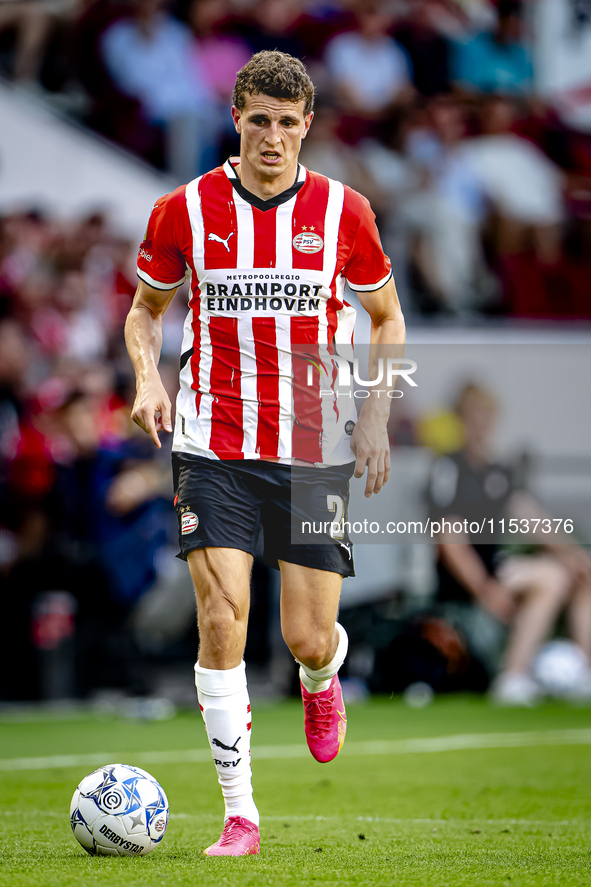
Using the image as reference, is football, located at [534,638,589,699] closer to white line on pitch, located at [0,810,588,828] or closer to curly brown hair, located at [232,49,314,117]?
white line on pitch, located at [0,810,588,828]

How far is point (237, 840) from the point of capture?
13.1 feet

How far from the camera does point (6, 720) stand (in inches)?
345

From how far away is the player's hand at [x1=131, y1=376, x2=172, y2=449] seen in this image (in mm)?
4234

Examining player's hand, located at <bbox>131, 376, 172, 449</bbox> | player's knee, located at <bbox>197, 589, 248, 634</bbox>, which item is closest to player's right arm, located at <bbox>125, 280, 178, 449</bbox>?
player's hand, located at <bbox>131, 376, 172, 449</bbox>

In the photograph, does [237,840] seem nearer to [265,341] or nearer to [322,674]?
[322,674]

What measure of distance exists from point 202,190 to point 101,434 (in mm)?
5493

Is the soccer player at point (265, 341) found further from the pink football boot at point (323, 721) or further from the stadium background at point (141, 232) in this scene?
the stadium background at point (141, 232)

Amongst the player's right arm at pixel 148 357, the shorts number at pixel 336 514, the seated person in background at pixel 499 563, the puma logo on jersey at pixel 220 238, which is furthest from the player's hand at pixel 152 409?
the seated person in background at pixel 499 563

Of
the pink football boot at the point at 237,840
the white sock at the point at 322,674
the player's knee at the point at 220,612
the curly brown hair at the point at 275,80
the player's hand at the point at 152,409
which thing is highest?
the curly brown hair at the point at 275,80

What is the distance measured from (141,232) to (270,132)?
28.3 feet

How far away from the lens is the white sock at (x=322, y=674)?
4.69 metres

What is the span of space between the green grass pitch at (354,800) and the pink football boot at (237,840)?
72mm

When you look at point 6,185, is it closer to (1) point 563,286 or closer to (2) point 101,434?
(2) point 101,434

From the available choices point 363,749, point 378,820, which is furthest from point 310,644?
point 363,749
